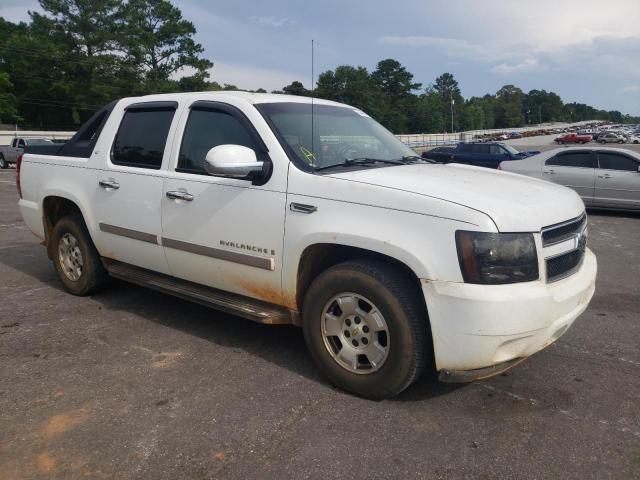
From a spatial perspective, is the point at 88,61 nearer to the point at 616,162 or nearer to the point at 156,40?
the point at 156,40

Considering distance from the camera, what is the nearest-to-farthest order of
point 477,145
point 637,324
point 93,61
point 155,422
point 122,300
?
point 155,422
point 637,324
point 122,300
point 477,145
point 93,61

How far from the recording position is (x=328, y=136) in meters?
3.94

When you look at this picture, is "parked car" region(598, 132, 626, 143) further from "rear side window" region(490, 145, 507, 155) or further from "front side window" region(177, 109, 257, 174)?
"front side window" region(177, 109, 257, 174)

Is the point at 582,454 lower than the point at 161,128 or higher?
lower

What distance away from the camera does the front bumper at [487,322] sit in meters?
2.82

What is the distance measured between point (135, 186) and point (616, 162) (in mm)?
10553

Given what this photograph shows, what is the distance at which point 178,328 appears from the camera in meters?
4.52

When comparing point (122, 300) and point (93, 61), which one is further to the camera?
point (93, 61)

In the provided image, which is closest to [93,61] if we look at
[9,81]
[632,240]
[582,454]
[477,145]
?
[9,81]

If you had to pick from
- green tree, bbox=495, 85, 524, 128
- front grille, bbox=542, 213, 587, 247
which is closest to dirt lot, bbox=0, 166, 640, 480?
front grille, bbox=542, 213, 587, 247

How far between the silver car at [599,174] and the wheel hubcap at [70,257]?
9940mm

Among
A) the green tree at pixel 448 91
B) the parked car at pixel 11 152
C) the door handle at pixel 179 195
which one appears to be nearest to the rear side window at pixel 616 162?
the door handle at pixel 179 195

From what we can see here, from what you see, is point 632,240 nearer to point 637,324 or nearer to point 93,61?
point 637,324

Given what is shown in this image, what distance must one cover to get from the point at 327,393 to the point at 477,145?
65.1 feet
